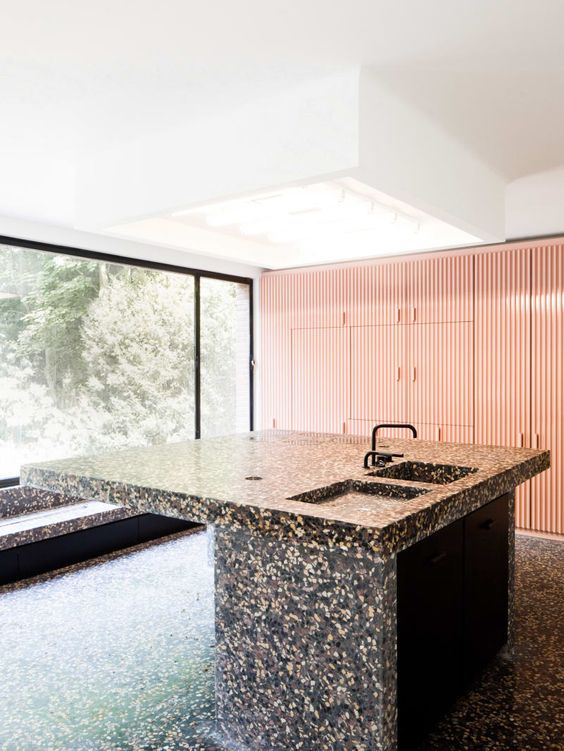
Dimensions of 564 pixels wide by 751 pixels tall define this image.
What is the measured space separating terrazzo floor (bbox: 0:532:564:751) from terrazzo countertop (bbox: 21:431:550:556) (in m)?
0.85

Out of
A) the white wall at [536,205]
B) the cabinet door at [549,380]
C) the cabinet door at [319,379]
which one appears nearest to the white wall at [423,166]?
the white wall at [536,205]

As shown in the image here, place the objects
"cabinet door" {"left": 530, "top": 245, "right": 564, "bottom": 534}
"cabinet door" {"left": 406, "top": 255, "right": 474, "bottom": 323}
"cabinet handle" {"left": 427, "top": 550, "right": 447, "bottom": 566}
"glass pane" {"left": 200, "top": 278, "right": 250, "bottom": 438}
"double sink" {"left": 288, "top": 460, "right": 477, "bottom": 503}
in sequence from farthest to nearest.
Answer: "glass pane" {"left": 200, "top": 278, "right": 250, "bottom": 438}
"cabinet door" {"left": 406, "top": 255, "right": 474, "bottom": 323}
"cabinet door" {"left": 530, "top": 245, "right": 564, "bottom": 534}
"double sink" {"left": 288, "top": 460, "right": 477, "bottom": 503}
"cabinet handle" {"left": 427, "top": 550, "right": 447, "bottom": 566}

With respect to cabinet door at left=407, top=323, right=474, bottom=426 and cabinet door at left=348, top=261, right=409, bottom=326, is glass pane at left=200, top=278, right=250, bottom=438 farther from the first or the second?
cabinet door at left=407, top=323, right=474, bottom=426

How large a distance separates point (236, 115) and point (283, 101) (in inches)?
10.5

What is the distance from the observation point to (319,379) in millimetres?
6023

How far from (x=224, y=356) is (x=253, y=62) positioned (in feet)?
14.0

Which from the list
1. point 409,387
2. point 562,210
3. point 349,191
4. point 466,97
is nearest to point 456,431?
point 409,387

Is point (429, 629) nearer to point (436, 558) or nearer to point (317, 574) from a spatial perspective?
point (436, 558)

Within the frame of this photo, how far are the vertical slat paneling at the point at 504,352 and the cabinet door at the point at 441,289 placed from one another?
0.30 ft

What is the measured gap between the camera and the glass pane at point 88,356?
455 centimetres

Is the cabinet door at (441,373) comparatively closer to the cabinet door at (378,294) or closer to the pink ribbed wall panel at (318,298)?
the cabinet door at (378,294)

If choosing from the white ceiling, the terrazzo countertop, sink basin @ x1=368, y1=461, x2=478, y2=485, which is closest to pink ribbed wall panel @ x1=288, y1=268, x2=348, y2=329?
the terrazzo countertop

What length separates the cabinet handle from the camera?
7.22ft

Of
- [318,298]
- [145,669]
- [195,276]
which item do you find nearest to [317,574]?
[145,669]
